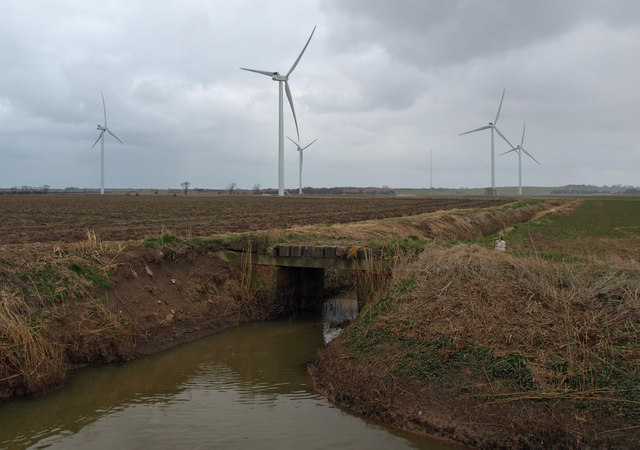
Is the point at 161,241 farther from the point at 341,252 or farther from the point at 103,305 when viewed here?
the point at 341,252

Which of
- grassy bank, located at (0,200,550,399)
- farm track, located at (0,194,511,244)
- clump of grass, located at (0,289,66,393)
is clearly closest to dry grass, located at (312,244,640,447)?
grassy bank, located at (0,200,550,399)

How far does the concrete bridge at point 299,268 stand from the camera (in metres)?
13.0

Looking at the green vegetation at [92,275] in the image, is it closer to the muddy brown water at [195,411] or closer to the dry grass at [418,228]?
the muddy brown water at [195,411]

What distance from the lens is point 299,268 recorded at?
51.6 ft

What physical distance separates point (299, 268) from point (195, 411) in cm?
788

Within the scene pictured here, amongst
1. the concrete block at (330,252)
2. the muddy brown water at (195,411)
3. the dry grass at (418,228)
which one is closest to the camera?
the muddy brown water at (195,411)

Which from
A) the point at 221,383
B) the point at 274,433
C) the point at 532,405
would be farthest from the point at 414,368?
the point at 221,383

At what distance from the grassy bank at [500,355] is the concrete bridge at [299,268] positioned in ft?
7.43

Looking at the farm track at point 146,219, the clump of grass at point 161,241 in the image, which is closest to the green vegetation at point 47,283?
the clump of grass at point 161,241

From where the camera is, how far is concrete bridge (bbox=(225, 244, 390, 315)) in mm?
13047

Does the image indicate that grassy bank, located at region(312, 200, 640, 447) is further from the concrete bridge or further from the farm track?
the farm track

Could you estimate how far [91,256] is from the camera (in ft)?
39.1

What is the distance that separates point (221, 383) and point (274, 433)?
243 centimetres

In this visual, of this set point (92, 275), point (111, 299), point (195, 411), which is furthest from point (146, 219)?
point (195, 411)
